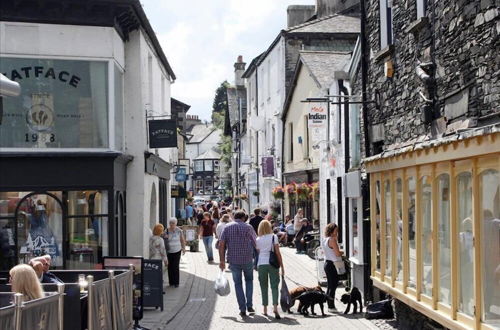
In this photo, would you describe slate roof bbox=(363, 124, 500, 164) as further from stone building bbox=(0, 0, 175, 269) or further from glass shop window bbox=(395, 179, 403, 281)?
stone building bbox=(0, 0, 175, 269)

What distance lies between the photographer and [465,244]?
8414 millimetres

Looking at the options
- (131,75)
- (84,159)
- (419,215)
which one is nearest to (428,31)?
(419,215)

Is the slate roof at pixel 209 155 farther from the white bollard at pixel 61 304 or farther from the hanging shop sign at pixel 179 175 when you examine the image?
the white bollard at pixel 61 304

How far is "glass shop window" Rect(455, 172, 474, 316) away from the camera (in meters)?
8.23

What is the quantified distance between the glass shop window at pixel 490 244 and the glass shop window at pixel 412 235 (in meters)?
2.56

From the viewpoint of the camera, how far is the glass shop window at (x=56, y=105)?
15.8m

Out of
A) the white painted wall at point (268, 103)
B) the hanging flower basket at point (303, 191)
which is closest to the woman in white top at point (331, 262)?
the hanging flower basket at point (303, 191)

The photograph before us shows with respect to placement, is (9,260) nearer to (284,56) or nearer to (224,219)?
(224,219)

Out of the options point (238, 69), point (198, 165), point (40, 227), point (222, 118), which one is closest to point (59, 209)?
point (40, 227)

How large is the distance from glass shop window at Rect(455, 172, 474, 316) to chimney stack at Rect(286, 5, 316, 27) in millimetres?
36418

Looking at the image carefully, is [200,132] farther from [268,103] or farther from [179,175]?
[179,175]

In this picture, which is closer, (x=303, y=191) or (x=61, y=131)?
(x=61, y=131)

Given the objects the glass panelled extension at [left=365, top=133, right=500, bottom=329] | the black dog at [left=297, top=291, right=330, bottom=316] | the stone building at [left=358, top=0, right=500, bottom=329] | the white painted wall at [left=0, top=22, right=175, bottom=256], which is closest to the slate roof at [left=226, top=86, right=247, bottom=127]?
the white painted wall at [left=0, top=22, right=175, bottom=256]

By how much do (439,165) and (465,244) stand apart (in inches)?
47.6
